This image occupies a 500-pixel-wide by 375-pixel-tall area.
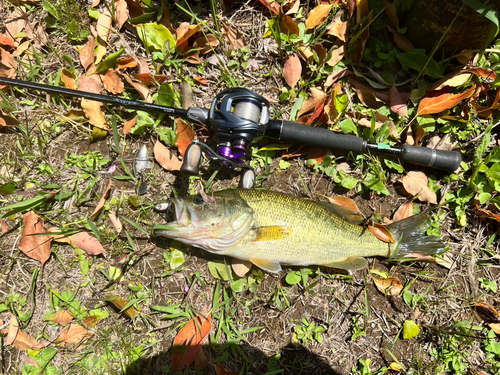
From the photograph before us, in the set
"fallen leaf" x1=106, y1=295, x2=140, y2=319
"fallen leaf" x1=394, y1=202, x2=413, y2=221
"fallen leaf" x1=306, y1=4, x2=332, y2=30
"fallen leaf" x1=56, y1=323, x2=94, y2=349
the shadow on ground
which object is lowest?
the shadow on ground

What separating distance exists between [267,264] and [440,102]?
2460mm

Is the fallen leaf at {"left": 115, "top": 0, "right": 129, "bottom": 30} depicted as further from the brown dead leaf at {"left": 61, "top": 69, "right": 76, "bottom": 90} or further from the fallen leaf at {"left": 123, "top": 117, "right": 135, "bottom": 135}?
the fallen leaf at {"left": 123, "top": 117, "right": 135, "bottom": 135}

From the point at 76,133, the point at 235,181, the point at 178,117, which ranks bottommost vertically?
the point at 235,181

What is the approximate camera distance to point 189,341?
3.04m

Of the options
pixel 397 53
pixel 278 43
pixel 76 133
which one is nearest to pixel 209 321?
pixel 76 133

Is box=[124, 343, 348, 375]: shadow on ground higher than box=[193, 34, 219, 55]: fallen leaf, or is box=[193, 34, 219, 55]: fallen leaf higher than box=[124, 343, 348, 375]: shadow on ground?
box=[193, 34, 219, 55]: fallen leaf

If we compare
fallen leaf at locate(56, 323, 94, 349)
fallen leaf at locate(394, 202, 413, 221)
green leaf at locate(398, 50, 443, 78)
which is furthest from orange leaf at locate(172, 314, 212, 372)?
green leaf at locate(398, 50, 443, 78)

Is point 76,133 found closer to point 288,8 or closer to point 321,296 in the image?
point 288,8

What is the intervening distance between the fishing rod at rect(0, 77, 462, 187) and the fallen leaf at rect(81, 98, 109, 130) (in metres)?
0.20

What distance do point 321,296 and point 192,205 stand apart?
1690 millimetres

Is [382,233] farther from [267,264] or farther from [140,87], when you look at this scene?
[140,87]

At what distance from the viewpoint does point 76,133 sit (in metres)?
3.38

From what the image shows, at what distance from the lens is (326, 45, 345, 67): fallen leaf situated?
3.34m

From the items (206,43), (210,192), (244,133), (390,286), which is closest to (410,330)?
(390,286)
